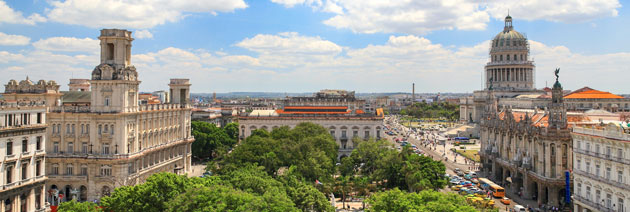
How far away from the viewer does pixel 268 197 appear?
42281 millimetres

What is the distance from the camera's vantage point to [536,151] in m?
73.8

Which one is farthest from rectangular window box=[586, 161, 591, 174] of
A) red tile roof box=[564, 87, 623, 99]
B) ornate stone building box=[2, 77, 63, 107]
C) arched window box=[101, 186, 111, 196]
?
red tile roof box=[564, 87, 623, 99]

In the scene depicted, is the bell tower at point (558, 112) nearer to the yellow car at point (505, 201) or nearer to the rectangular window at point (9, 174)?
the yellow car at point (505, 201)

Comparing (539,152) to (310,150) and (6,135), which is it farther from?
(6,135)

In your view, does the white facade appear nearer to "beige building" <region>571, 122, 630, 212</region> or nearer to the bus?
the bus

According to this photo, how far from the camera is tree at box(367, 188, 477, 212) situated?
39.6 metres

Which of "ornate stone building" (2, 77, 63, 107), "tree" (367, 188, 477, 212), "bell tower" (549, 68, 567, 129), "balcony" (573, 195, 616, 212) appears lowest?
"balcony" (573, 195, 616, 212)

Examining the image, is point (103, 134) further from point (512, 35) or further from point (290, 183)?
point (512, 35)

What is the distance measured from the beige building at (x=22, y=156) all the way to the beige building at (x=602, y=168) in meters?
61.7

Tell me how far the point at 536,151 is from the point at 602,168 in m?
19.2

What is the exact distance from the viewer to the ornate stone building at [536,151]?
6756 centimetres

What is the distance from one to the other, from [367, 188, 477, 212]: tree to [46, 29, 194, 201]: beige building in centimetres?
4192

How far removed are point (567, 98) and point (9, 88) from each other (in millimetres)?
138840

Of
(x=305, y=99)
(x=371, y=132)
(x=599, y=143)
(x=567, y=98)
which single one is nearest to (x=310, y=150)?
(x=599, y=143)
